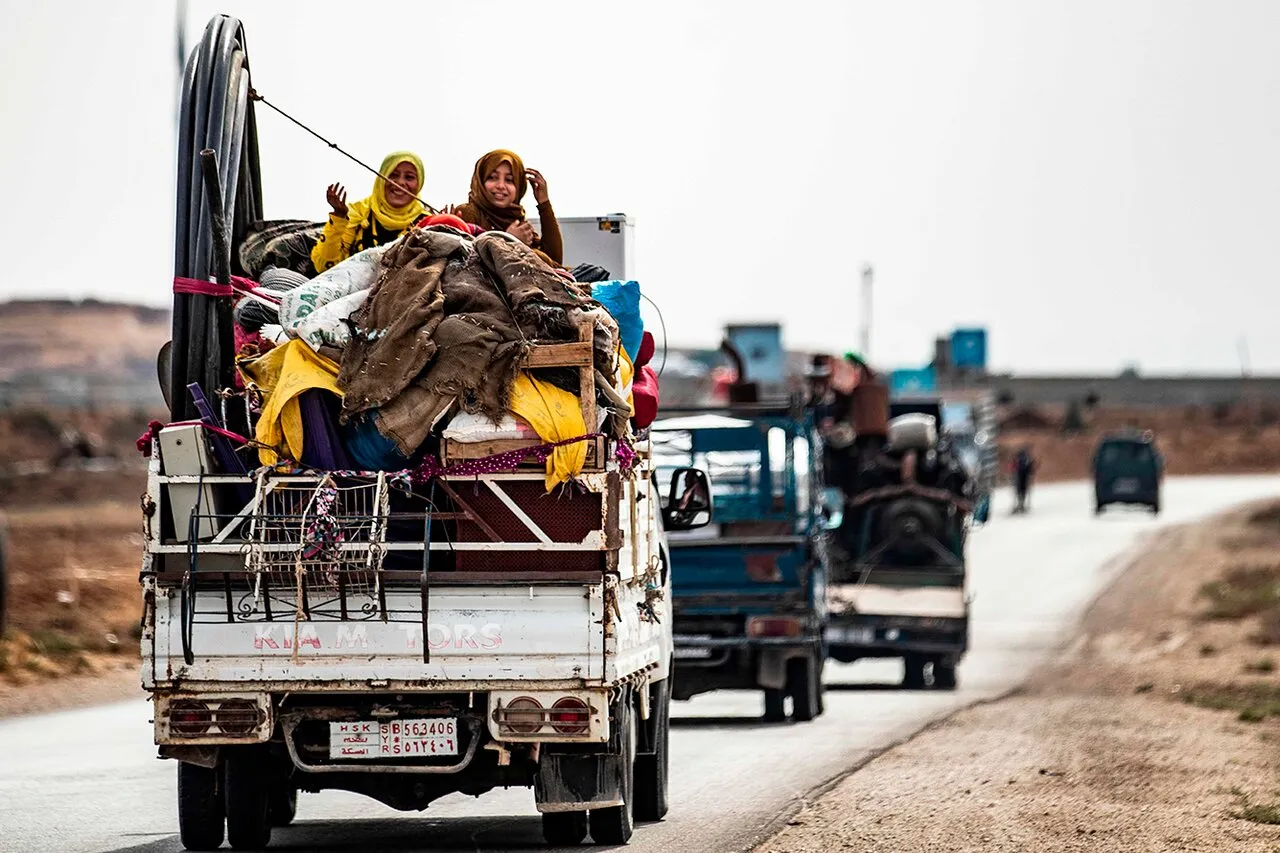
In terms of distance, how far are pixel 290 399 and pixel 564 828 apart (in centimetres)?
255

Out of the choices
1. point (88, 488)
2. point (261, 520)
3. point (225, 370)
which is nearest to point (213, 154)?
point (225, 370)

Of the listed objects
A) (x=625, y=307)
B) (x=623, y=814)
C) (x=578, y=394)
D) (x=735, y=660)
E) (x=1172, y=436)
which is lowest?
(x=735, y=660)

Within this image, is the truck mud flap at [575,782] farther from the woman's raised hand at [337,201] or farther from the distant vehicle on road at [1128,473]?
the distant vehicle on road at [1128,473]

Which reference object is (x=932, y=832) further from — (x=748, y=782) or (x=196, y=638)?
(x=196, y=638)

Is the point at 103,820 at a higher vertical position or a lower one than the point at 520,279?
lower

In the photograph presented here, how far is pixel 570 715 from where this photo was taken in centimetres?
999

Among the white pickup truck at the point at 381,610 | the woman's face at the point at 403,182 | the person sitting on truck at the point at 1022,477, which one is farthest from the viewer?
the person sitting on truck at the point at 1022,477

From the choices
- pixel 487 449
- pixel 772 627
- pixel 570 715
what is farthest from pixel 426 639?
pixel 772 627

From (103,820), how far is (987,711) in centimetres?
1008

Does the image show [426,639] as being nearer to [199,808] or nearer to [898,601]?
[199,808]

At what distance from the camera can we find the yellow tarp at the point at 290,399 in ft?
33.5

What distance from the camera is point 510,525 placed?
9.99 metres

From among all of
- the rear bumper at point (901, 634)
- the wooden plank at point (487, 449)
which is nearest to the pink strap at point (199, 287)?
the wooden plank at point (487, 449)

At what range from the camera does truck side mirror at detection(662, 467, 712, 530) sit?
13234mm
